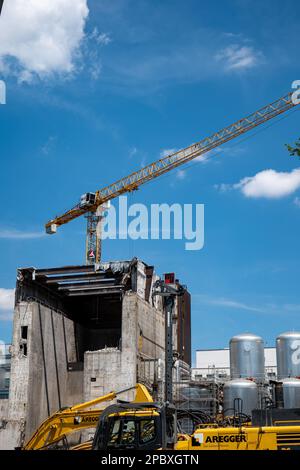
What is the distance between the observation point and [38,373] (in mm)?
53344

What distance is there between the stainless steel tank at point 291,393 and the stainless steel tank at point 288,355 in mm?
5705

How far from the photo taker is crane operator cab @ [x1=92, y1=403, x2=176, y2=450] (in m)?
16.2

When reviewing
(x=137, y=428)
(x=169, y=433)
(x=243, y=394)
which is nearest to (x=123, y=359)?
(x=243, y=394)

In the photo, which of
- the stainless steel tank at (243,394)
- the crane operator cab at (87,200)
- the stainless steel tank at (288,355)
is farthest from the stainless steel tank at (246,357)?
the crane operator cab at (87,200)

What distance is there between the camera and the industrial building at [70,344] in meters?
51.5

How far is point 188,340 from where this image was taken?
70.4 meters

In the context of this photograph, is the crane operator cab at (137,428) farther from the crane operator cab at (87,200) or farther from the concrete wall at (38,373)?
the crane operator cab at (87,200)

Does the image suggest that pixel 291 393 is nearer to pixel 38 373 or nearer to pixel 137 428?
pixel 38 373

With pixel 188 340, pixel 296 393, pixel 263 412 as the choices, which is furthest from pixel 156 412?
pixel 188 340

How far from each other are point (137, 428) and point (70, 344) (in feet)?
149

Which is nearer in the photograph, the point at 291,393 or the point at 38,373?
the point at 291,393

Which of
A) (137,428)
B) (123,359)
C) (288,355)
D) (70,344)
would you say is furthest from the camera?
(70,344)
